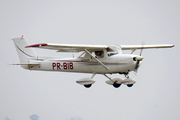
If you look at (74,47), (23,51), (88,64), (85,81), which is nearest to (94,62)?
(88,64)

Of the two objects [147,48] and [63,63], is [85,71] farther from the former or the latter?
[147,48]

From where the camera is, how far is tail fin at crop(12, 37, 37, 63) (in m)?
24.8

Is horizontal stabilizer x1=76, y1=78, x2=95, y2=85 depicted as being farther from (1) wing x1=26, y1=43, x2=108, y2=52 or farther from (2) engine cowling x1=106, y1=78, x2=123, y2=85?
(1) wing x1=26, y1=43, x2=108, y2=52

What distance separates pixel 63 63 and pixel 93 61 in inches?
77.4

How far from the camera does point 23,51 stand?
2491 centimetres

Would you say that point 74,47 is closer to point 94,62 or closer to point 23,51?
point 94,62

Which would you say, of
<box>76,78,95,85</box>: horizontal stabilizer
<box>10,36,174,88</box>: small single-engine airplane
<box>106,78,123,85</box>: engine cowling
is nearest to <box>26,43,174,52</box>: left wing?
<box>10,36,174,88</box>: small single-engine airplane

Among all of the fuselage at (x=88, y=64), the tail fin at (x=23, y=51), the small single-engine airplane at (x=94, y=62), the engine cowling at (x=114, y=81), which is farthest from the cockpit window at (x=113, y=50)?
the tail fin at (x=23, y=51)

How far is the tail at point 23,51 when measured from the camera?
24.8 metres

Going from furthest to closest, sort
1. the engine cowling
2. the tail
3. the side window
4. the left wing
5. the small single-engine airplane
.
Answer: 1. the tail
2. the engine cowling
3. the side window
4. the small single-engine airplane
5. the left wing

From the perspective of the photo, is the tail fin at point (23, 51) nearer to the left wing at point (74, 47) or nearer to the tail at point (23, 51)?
the tail at point (23, 51)

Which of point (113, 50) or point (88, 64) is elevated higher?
point (113, 50)

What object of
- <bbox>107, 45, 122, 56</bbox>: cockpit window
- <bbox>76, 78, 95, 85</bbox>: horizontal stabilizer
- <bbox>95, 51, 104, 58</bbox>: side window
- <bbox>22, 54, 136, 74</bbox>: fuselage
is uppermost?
<bbox>107, 45, 122, 56</bbox>: cockpit window

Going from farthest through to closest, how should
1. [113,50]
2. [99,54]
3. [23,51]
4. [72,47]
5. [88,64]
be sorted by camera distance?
1. [23,51]
2. [88,64]
3. [99,54]
4. [113,50]
5. [72,47]
